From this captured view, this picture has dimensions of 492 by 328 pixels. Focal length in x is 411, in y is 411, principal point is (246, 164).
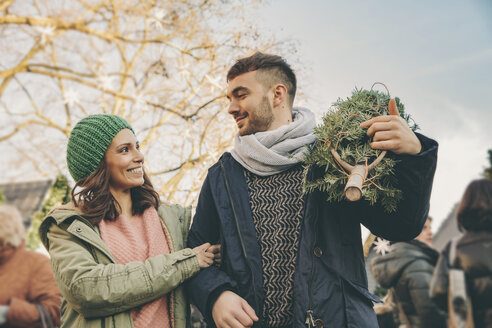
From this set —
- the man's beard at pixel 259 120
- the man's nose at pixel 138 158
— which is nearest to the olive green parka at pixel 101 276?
the man's nose at pixel 138 158

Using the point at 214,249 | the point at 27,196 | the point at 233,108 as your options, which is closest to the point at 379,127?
the point at 233,108

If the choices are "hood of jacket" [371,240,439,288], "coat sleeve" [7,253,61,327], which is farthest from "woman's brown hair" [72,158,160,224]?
"hood of jacket" [371,240,439,288]

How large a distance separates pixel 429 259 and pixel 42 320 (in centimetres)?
410

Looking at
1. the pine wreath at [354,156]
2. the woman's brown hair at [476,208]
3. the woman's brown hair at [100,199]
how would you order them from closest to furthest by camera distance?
the pine wreath at [354,156], the woman's brown hair at [100,199], the woman's brown hair at [476,208]

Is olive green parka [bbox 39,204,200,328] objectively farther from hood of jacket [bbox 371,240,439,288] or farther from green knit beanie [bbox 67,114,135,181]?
hood of jacket [bbox 371,240,439,288]

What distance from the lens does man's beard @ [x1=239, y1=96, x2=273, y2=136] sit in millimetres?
2215

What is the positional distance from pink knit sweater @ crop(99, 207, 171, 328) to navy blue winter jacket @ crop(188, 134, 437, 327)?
0.68 feet

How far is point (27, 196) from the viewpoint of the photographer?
912cm

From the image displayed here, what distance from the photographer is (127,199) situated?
7.91 feet

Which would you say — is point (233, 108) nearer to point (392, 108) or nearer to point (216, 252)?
point (216, 252)

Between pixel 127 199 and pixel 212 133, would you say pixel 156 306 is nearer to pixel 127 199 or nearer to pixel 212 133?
pixel 127 199

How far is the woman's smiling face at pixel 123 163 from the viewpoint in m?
2.33

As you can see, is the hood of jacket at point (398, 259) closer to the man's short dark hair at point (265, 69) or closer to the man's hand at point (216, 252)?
the man's short dark hair at point (265, 69)

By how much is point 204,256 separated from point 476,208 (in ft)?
9.95
